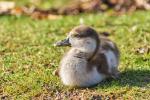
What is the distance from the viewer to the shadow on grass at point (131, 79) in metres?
7.73

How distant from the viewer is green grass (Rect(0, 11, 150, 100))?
7.50m

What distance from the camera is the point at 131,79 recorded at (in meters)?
8.02

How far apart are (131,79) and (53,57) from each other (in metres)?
1.80

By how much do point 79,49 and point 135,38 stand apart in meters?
3.28

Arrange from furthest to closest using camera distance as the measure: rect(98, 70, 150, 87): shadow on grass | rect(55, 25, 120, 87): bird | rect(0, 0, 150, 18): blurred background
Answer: rect(0, 0, 150, 18): blurred background < rect(98, 70, 150, 87): shadow on grass < rect(55, 25, 120, 87): bird

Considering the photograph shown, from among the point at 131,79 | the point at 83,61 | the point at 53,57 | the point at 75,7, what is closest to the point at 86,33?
the point at 83,61

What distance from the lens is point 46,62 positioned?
9016 millimetres

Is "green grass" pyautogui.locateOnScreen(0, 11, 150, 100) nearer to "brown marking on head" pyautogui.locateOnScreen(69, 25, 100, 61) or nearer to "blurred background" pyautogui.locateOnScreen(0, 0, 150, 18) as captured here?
"blurred background" pyautogui.locateOnScreen(0, 0, 150, 18)

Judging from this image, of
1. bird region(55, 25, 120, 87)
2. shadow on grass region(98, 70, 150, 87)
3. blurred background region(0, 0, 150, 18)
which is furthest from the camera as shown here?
blurred background region(0, 0, 150, 18)

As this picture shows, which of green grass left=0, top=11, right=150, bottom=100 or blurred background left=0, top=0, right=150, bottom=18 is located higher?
blurred background left=0, top=0, right=150, bottom=18

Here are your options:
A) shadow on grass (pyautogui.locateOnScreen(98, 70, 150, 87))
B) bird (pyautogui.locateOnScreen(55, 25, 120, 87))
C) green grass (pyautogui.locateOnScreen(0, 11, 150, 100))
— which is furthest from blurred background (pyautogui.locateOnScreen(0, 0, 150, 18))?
bird (pyautogui.locateOnScreen(55, 25, 120, 87))

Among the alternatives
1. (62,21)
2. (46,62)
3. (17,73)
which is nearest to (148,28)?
(62,21)

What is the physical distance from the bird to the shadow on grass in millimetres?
120

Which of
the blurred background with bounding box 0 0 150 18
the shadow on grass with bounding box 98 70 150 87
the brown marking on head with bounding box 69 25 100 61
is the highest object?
the blurred background with bounding box 0 0 150 18
